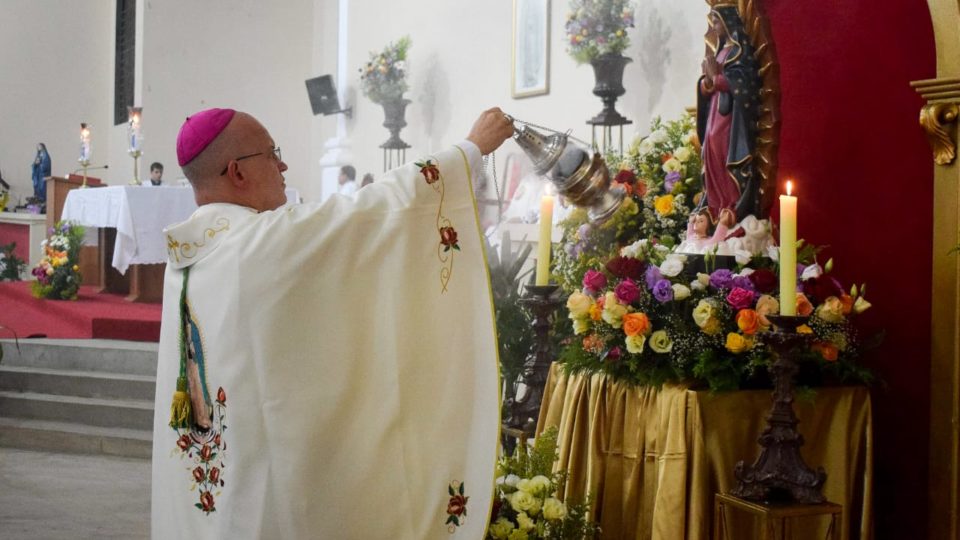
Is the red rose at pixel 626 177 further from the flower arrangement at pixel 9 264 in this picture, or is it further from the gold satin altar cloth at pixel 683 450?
the flower arrangement at pixel 9 264

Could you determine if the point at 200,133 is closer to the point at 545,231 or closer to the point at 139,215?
the point at 545,231

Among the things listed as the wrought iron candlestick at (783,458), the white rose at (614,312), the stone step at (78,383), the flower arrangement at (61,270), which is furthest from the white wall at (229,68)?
the wrought iron candlestick at (783,458)

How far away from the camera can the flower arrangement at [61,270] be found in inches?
362

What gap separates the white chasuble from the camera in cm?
242

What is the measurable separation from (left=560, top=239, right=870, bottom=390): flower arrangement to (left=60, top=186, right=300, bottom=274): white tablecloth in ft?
20.8

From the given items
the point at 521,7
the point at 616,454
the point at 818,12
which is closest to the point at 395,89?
the point at 521,7

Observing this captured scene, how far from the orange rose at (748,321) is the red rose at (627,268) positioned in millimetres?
411

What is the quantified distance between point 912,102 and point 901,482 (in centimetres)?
125

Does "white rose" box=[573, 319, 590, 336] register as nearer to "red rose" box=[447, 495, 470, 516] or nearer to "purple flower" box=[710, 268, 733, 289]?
"purple flower" box=[710, 268, 733, 289]

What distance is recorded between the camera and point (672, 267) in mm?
2963

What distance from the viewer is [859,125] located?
356cm

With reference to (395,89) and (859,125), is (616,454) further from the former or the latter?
(395,89)

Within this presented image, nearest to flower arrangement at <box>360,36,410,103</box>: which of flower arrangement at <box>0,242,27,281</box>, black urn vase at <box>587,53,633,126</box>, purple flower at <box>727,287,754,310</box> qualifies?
black urn vase at <box>587,53,633,126</box>

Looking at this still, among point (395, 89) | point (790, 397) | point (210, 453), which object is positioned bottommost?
point (210, 453)
